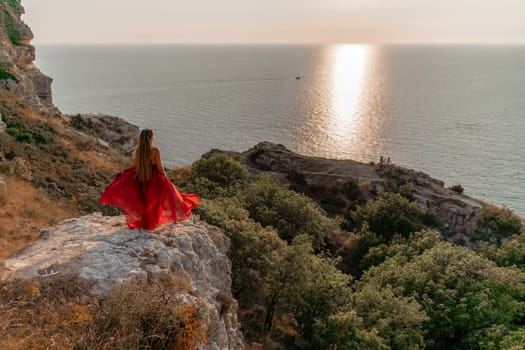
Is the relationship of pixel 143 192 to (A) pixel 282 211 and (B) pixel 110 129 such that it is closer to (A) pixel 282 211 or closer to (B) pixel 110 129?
(A) pixel 282 211

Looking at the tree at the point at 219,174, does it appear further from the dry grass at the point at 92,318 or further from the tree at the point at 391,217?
the dry grass at the point at 92,318

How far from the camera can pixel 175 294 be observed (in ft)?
21.9

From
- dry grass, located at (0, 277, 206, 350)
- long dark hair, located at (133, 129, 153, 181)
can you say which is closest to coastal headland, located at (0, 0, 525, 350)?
dry grass, located at (0, 277, 206, 350)

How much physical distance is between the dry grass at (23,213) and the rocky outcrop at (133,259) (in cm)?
248

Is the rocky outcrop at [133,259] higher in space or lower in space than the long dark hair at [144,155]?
lower

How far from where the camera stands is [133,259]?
738cm

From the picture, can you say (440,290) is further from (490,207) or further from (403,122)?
(403,122)

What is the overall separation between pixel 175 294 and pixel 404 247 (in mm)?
23786

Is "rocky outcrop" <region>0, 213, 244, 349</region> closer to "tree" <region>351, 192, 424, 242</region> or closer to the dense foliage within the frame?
the dense foliage

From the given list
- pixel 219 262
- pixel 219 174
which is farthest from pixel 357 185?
pixel 219 262

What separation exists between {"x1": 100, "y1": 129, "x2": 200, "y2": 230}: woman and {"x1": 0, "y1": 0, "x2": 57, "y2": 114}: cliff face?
28794 millimetres

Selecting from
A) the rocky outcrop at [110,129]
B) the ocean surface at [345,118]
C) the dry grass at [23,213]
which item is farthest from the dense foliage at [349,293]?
the ocean surface at [345,118]

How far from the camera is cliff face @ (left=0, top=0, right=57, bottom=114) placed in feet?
102

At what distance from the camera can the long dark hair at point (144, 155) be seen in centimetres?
806
